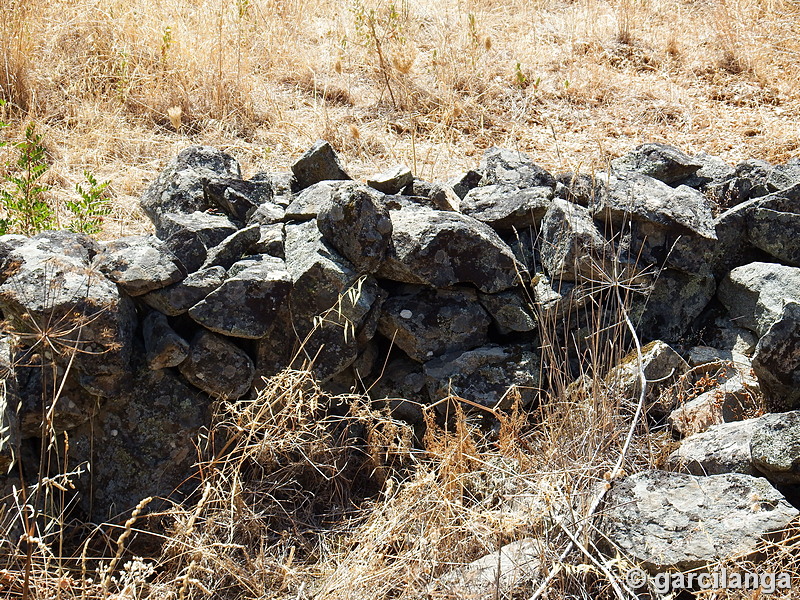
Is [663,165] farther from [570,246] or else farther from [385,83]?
[385,83]

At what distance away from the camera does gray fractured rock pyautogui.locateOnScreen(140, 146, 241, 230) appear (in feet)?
13.5

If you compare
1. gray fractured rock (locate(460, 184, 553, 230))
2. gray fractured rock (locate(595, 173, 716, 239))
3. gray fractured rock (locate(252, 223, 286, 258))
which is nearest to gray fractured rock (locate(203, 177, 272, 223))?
gray fractured rock (locate(252, 223, 286, 258))

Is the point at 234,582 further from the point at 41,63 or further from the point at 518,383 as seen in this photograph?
the point at 41,63

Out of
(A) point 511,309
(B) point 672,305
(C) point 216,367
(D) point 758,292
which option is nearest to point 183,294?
(C) point 216,367

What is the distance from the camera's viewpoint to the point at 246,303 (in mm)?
3488

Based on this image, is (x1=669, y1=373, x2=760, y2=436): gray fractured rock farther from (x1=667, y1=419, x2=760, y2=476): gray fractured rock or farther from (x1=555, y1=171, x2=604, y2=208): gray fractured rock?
(x1=555, y1=171, x2=604, y2=208): gray fractured rock

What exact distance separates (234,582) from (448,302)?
5.30ft

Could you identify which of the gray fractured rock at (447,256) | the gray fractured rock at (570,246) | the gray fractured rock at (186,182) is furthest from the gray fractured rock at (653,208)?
the gray fractured rock at (186,182)

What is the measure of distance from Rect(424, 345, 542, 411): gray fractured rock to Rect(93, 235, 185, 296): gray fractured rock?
1295 mm

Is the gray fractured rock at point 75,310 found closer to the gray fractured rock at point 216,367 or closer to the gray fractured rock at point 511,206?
the gray fractured rock at point 216,367

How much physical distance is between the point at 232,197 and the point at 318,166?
0.58 m

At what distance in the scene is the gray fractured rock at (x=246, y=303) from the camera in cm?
345

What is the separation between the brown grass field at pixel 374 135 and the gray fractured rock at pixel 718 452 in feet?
0.41

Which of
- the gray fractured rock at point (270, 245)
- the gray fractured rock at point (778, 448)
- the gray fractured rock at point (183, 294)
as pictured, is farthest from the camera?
the gray fractured rock at point (270, 245)
